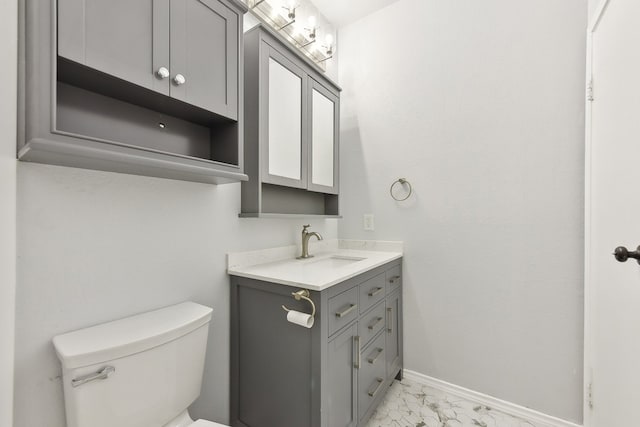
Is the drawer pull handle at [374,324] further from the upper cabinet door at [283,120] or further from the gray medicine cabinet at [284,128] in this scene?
the upper cabinet door at [283,120]

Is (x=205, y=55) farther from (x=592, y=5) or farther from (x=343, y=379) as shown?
(x=592, y=5)

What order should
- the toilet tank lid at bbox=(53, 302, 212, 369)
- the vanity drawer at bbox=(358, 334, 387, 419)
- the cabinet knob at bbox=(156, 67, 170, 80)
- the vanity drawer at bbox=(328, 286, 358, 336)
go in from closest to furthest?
the toilet tank lid at bbox=(53, 302, 212, 369), the cabinet knob at bbox=(156, 67, 170, 80), the vanity drawer at bbox=(328, 286, 358, 336), the vanity drawer at bbox=(358, 334, 387, 419)

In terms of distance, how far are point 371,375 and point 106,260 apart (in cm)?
137

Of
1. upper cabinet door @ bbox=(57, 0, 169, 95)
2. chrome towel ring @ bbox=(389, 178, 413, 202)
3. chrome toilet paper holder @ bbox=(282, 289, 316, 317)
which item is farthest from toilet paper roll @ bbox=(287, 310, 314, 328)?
chrome towel ring @ bbox=(389, 178, 413, 202)

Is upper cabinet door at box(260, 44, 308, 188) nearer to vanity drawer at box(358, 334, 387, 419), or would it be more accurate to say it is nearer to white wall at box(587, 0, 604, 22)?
vanity drawer at box(358, 334, 387, 419)

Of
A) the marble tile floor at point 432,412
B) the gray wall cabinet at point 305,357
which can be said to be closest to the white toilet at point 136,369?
the gray wall cabinet at point 305,357

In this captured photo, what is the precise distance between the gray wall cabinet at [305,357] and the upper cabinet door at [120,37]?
936mm

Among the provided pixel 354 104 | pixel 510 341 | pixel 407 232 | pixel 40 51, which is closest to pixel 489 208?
pixel 407 232

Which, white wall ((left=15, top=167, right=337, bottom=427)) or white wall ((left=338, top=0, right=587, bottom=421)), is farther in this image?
white wall ((left=338, top=0, right=587, bottom=421))

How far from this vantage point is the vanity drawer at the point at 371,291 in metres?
1.45

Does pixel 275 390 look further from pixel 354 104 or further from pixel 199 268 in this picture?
pixel 354 104

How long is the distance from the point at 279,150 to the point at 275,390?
1.19m

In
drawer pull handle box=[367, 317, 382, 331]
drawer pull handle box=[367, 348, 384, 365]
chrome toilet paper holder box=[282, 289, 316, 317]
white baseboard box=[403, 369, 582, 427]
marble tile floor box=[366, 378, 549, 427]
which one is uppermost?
chrome toilet paper holder box=[282, 289, 316, 317]

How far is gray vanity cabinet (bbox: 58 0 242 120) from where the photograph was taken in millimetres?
751
